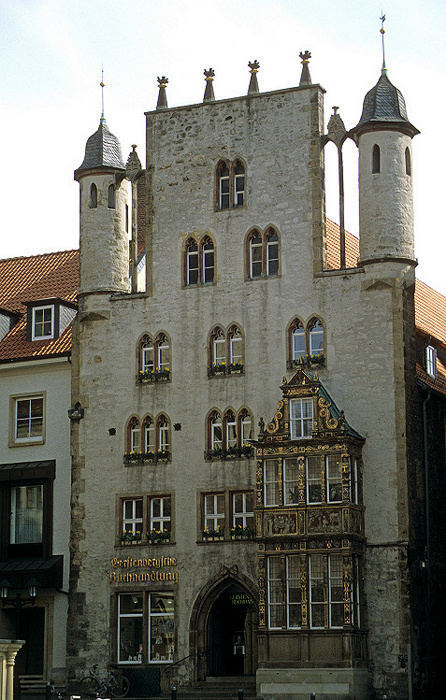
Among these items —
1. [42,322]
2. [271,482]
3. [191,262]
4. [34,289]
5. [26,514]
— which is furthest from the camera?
[34,289]

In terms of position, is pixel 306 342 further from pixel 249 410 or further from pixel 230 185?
pixel 230 185

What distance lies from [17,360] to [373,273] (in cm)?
1385

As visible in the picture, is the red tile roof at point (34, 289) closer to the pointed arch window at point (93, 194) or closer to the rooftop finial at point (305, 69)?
the pointed arch window at point (93, 194)

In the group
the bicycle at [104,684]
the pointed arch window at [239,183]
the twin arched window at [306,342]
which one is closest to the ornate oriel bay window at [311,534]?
the twin arched window at [306,342]

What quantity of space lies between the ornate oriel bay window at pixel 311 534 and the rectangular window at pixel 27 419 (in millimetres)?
9978

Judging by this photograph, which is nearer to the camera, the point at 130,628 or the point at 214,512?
the point at 214,512

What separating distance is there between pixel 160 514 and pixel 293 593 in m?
6.34

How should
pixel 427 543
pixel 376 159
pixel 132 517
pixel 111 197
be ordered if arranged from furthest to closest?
1. pixel 111 197
2. pixel 132 517
3. pixel 376 159
4. pixel 427 543

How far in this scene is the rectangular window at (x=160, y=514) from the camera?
51.6m

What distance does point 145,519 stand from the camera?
51.7 m

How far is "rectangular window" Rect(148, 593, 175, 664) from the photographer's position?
50656 mm

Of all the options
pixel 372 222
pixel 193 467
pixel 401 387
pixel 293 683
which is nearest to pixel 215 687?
pixel 293 683

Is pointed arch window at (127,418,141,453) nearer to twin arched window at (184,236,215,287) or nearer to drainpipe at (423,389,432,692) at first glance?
twin arched window at (184,236,215,287)

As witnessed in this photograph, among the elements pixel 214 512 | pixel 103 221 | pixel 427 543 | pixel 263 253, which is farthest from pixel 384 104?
pixel 214 512
